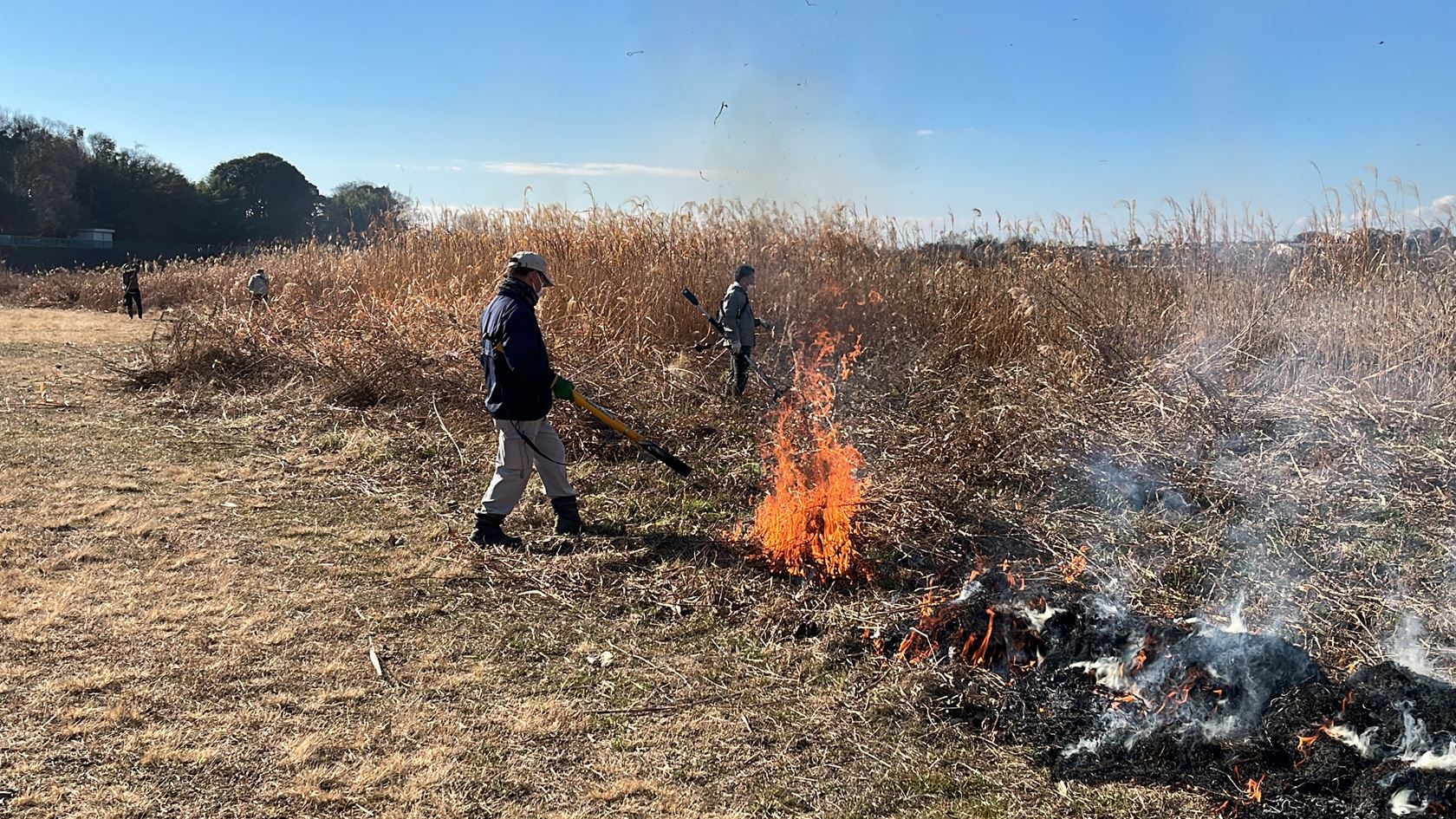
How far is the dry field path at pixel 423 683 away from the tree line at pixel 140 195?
2882 centimetres

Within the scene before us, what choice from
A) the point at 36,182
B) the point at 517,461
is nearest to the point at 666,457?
the point at 517,461

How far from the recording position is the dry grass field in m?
3.07

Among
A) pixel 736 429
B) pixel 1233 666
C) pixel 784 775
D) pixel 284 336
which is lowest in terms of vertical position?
pixel 784 775

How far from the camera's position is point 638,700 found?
3.56 m

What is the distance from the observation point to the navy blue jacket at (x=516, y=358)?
4.99 meters

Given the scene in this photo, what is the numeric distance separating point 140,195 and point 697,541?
1576 inches

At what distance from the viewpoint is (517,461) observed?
523cm

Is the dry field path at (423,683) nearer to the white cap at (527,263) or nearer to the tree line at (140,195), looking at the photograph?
the white cap at (527,263)

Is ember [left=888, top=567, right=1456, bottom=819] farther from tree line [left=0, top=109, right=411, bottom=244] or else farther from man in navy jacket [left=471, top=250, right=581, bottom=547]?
tree line [left=0, top=109, right=411, bottom=244]

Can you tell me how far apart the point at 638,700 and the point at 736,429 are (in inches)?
146

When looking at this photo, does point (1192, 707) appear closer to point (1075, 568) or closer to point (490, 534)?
point (1075, 568)

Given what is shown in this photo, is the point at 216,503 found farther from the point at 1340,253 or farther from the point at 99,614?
the point at 1340,253

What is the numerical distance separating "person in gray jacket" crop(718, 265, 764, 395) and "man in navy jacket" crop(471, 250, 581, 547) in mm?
2679

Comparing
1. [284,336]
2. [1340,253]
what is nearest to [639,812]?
[1340,253]
